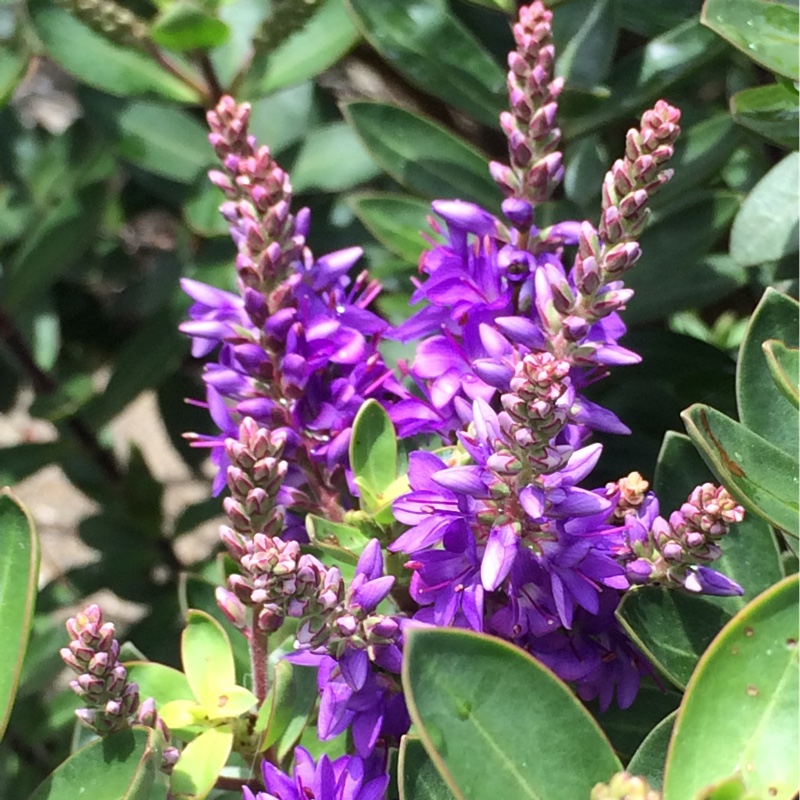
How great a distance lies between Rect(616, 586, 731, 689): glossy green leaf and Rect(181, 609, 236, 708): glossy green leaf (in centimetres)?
31

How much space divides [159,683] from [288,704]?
13 cm

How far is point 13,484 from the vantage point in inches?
59.6

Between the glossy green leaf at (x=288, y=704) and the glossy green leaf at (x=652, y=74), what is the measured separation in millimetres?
624

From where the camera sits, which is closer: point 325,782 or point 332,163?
point 325,782

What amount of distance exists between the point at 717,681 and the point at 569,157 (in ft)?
2.29

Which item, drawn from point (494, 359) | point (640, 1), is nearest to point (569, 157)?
point (640, 1)

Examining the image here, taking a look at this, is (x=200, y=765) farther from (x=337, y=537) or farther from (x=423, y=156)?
(x=423, y=156)

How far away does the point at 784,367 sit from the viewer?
74cm

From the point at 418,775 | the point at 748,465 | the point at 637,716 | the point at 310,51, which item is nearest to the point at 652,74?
the point at 310,51

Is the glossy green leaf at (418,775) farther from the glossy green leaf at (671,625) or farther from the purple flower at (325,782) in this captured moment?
the glossy green leaf at (671,625)

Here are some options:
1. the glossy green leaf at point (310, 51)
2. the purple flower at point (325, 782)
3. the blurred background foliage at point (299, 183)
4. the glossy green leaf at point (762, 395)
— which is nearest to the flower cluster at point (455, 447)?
the purple flower at point (325, 782)

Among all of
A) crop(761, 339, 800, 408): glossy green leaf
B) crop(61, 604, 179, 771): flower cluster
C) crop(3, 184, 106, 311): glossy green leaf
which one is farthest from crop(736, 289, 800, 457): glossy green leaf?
crop(3, 184, 106, 311): glossy green leaf

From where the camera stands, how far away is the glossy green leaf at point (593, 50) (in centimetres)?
107

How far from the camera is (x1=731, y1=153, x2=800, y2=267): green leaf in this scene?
957 mm
